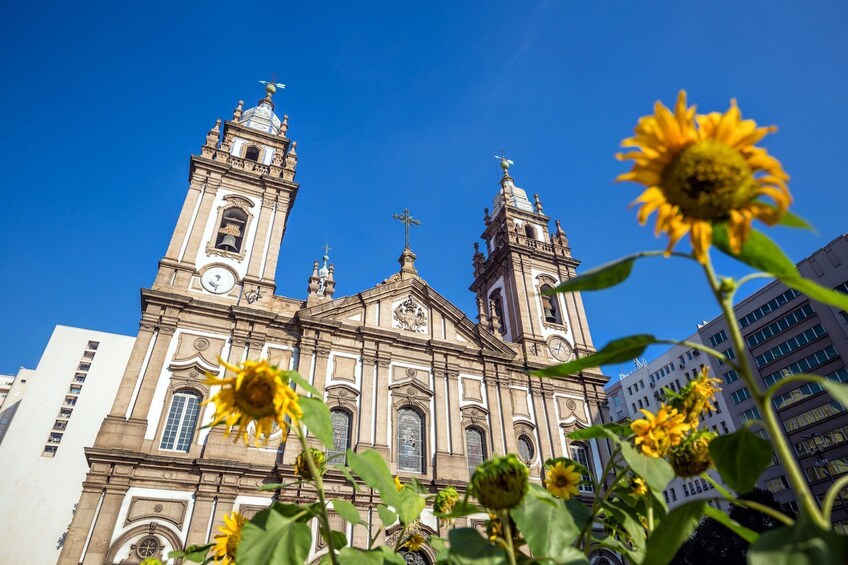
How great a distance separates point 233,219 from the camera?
23297 mm

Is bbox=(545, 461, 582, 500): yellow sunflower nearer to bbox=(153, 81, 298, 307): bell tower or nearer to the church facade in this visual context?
the church facade

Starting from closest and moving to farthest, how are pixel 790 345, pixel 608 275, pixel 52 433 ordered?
pixel 608 275, pixel 790 345, pixel 52 433

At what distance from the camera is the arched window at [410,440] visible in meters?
19.3

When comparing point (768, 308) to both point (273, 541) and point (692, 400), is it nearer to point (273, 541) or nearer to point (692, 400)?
point (692, 400)

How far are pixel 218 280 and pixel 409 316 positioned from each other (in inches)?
334

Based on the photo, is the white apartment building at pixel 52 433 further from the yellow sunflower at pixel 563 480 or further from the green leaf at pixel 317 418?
the green leaf at pixel 317 418

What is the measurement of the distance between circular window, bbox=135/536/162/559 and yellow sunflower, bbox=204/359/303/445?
15715mm

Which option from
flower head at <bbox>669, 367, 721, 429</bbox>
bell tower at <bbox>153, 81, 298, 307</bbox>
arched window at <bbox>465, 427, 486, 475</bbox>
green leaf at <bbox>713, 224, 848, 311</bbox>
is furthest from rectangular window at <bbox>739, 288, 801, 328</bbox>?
green leaf at <bbox>713, 224, 848, 311</bbox>

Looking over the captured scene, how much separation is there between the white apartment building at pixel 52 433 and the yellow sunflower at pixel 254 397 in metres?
46.2

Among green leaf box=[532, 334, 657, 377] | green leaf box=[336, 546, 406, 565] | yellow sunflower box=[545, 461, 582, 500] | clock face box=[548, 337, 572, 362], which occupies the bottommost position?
green leaf box=[336, 546, 406, 565]

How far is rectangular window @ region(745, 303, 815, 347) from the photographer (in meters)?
38.2

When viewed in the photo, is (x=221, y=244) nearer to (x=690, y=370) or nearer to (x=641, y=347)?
(x=641, y=347)

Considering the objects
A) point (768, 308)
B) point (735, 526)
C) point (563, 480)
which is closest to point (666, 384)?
point (768, 308)

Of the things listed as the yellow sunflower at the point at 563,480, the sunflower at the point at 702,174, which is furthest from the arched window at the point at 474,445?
the sunflower at the point at 702,174
